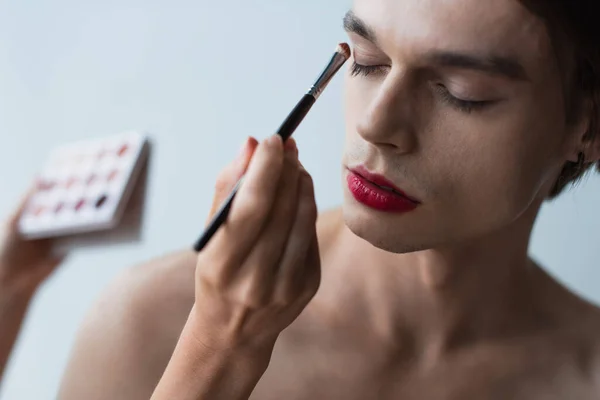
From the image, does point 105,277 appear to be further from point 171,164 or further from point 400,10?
point 400,10

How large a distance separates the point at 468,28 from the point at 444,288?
0.33 meters

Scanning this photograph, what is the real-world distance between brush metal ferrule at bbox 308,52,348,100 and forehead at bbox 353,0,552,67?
0.04 m

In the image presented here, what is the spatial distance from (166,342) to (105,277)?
46 cm

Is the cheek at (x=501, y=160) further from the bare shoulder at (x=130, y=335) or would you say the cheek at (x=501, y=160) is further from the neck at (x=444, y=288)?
the bare shoulder at (x=130, y=335)

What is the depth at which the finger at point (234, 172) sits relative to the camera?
21.7 inches

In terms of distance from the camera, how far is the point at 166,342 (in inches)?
30.7

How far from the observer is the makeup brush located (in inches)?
20.5

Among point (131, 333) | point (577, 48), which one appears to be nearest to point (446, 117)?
point (577, 48)

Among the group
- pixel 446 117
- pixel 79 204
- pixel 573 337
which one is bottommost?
pixel 573 337

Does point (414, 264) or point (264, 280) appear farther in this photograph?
point (414, 264)

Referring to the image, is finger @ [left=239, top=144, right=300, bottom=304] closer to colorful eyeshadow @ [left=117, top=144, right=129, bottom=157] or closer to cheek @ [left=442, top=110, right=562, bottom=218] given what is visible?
cheek @ [left=442, top=110, right=562, bottom=218]

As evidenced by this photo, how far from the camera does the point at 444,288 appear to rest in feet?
2.66

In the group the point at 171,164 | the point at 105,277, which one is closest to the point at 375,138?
the point at 171,164

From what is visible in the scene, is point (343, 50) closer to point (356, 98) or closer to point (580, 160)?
point (356, 98)
